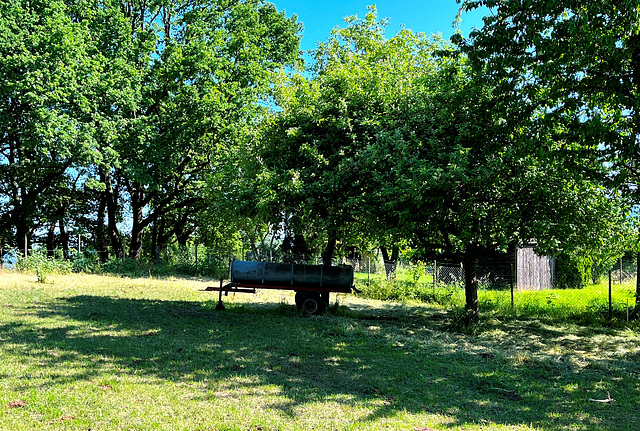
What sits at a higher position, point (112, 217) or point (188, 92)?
point (188, 92)

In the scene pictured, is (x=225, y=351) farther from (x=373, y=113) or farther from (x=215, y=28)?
(x=215, y=28)

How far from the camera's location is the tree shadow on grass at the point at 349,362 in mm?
5891

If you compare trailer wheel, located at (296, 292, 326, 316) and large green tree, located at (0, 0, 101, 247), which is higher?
large green tree, located at (0, 0, 101, 247)

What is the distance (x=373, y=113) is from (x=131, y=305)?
320 inches

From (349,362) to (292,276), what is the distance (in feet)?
15.8

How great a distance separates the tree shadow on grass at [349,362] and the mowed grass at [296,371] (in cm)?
3

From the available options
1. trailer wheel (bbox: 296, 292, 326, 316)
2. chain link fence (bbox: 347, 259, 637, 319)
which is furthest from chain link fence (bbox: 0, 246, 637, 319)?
trailer wheel (bbox: 296, 292, 326, 316)

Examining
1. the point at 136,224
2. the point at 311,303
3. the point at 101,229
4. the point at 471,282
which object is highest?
the point at 136,224

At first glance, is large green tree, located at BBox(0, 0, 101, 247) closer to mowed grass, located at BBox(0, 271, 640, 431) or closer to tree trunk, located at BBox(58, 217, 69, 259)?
tree trunk, located at BBox(58, 217, 69, 259)

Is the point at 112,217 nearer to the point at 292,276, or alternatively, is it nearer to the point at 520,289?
the point at 292,276

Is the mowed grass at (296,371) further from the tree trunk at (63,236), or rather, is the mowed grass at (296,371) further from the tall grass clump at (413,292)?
the tree trunk at (63,236)

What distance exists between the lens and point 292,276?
12414 mm

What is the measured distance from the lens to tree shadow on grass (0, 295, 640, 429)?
19.3 ft

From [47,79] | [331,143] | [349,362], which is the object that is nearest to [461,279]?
[331,143]
